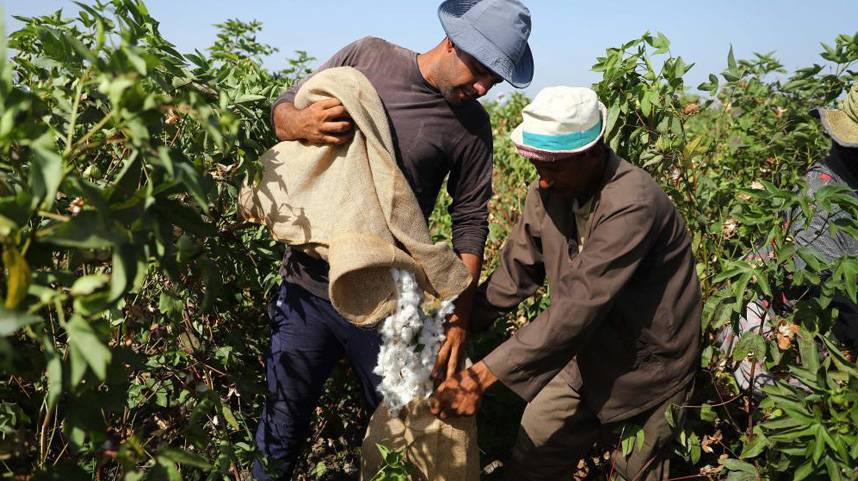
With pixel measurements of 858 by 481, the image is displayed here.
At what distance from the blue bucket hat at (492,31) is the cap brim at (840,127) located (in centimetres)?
119

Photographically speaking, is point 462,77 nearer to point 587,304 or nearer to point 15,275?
point 587,304

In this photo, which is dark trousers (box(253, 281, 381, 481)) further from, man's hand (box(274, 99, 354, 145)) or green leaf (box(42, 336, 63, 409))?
green leaf (box(42, 336, 63, 409))

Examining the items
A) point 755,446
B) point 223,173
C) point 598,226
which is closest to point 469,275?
point 598,226

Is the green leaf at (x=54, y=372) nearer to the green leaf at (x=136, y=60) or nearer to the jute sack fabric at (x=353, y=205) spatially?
the green leaf at (x=136, y=60)

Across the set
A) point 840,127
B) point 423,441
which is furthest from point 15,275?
point 840,127

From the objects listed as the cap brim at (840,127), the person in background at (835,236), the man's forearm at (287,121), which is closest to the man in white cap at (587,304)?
the person in background at (835,236)

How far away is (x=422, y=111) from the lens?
2148mm

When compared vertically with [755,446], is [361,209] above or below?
above

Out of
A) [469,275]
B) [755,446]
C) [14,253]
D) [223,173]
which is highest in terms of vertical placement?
[14,253]

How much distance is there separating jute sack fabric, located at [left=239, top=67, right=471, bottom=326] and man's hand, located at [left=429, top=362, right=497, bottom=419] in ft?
0.88

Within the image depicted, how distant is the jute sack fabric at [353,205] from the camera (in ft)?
6.10

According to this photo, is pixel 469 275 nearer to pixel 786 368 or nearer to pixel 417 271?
pixel 417 271

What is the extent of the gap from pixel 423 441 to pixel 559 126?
3.11 ft

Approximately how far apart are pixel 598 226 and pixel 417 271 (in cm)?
53
